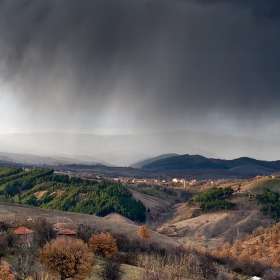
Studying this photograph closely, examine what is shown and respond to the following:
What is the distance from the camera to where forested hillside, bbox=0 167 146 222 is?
125 metres

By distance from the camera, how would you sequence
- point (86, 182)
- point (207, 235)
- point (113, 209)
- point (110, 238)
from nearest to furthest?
point (110, 238) < point (207, 235) < point (113, 209) < point (86, 182)

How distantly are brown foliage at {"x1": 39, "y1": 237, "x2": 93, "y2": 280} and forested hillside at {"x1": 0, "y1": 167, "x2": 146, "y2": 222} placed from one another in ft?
268

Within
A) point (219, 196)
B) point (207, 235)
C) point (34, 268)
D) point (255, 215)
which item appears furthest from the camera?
point (219, 196)

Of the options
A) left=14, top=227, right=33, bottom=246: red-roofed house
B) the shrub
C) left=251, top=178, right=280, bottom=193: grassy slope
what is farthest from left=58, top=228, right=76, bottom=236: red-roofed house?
left=251, top=178, right=280, bottom=193: grassy slope

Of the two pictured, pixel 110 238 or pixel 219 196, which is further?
pixel 219 196

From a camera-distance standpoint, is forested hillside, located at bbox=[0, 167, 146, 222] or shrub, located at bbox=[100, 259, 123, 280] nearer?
shrub, located at bbox=[100, 259, 123, 280]

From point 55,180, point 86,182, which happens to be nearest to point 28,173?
point 55,180

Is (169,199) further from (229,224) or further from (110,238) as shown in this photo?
(110,238)

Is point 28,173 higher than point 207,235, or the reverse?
point 28,173

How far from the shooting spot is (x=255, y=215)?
369 feet

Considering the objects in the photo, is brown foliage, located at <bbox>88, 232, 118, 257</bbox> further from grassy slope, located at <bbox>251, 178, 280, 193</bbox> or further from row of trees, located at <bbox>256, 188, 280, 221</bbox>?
grassy slope, located at <bbox>251, 178, 280, 193</bbox>

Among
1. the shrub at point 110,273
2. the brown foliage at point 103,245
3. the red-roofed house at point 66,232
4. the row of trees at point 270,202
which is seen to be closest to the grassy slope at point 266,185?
the row of trees at point 270,202

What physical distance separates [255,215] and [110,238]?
67696 millimetres

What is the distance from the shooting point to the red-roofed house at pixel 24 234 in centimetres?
4678
